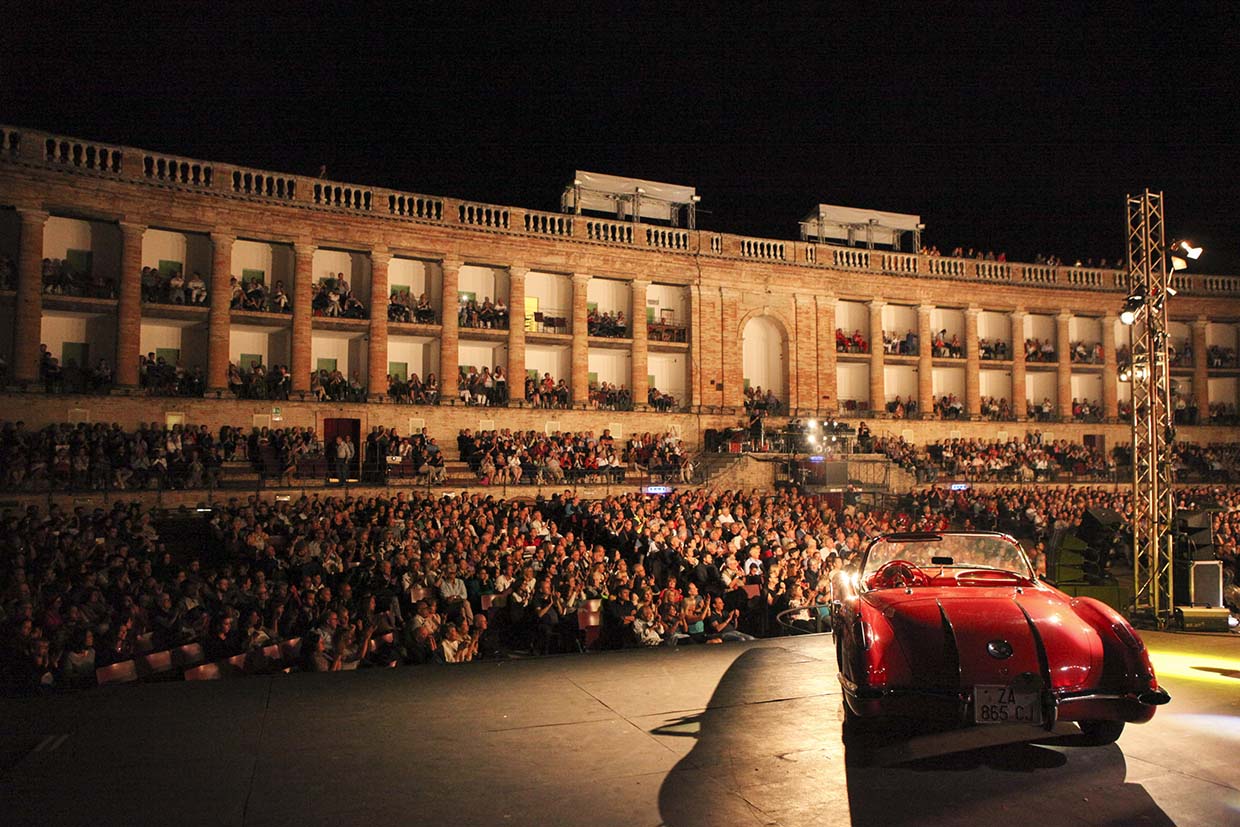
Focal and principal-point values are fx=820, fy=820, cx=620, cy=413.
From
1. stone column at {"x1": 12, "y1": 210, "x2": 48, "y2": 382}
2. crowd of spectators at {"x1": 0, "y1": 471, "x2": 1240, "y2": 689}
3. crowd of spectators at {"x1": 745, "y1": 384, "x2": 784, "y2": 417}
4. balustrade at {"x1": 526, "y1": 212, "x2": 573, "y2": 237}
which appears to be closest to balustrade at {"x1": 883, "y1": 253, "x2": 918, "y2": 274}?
crowd of spectators at {"x1": 745, "y1": 384, "x2": 784, "y2": 417}

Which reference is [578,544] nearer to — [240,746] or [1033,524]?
[240,746]

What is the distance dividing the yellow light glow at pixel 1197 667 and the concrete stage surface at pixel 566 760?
224 mm

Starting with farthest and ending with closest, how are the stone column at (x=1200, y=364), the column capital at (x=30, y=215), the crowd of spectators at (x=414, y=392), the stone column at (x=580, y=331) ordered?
the stone column at (x=1200, y=364), the stone column at (x=580, y=331), the crowd of spectators at (x=414, y=392), the column capital at (x=30, y=215)

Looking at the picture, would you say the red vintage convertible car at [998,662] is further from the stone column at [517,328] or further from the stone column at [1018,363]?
the stone column at [1018,363]

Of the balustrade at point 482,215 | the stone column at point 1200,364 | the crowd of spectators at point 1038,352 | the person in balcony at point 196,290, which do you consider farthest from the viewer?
the stone column at point 1200,364

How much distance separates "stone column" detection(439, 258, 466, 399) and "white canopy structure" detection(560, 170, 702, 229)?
563 centimetres

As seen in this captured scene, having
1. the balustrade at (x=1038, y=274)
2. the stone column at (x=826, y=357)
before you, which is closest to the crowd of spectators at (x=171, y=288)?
the stone column at (x=826, y=357)

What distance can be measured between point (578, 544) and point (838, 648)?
933 centimetres

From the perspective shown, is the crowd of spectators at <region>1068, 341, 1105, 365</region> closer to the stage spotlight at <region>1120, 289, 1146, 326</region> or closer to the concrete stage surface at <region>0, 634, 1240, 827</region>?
the stage spotlight at <region>1120, 289, 1146, 326</region>

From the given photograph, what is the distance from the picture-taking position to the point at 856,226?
120 ft

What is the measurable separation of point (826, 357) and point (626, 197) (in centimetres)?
1086

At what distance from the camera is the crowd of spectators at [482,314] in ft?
99.8

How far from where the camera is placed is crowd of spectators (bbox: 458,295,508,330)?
30422mm

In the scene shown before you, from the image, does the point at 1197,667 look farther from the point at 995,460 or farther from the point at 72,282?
the point at 72,282
